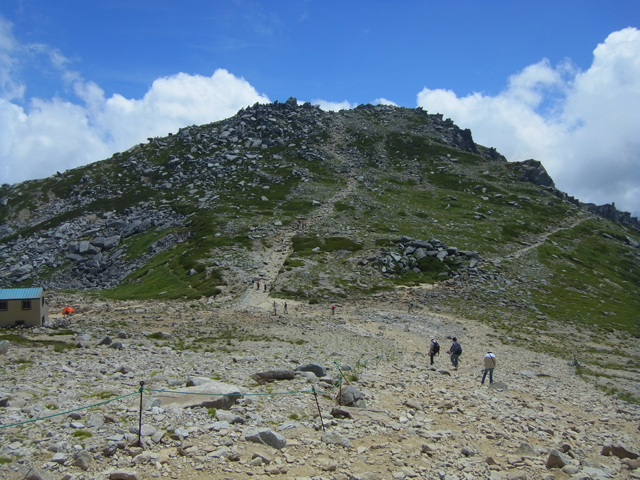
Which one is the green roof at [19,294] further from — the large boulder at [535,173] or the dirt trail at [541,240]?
the large boulder at [535,173]

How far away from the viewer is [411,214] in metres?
107

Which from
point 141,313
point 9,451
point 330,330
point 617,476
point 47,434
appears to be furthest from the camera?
point 141,313

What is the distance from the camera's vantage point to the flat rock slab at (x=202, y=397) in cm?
1641

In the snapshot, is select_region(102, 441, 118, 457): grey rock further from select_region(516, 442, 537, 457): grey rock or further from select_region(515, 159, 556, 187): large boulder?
select_region(515, 159, 556, 187): large boulder

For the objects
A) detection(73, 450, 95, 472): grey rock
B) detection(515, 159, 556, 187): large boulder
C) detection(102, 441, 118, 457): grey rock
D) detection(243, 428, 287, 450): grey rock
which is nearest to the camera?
detection(73, 450, 95, 472): grey rock

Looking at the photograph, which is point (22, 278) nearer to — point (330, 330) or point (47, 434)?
point (330, 330)

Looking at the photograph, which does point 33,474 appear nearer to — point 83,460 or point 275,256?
point 83,460

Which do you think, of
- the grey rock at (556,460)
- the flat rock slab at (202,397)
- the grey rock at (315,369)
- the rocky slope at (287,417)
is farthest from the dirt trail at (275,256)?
the grey rock at (556,460)

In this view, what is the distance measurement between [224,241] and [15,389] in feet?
202

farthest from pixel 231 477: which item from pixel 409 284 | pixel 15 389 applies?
pixel 409 284

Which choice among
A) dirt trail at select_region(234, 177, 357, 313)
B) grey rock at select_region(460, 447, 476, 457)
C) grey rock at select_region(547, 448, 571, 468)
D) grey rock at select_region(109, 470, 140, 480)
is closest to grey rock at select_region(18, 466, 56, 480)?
grey rock at select_region(109, 470, 140, 480)

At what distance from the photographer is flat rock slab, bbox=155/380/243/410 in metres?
16.4

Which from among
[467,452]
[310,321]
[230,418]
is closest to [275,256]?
[310,321]

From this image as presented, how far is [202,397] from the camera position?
16875mm
